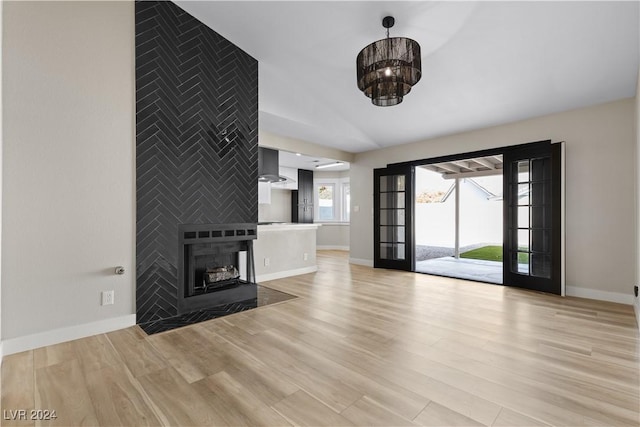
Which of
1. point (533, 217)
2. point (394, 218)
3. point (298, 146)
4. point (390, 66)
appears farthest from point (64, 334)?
point (533, 217)

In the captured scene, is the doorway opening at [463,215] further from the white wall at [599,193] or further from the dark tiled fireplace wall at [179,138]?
the dark tiled fireplace wall at [179,138]

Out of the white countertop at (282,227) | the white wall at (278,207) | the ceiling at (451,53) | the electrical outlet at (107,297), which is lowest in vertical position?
the electrical outlet at (107,297)

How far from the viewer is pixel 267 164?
5949 millimetres

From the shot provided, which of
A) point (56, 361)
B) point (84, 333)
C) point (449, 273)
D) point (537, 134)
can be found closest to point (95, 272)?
point (84, 333)

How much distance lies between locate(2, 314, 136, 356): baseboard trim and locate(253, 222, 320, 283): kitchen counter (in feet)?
7.09

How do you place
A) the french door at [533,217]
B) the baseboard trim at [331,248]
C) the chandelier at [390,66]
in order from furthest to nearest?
the baseboard trim at [331,248]
the french door at [533,217]
the chandelier at [390,66]

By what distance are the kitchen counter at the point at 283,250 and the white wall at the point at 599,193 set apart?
12.7 ft

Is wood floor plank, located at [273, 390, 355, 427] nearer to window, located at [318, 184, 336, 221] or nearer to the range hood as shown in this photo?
the range hood

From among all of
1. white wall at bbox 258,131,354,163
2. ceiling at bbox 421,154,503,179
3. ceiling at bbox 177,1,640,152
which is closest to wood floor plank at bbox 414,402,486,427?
ceiling at bbox 177,1,640,152

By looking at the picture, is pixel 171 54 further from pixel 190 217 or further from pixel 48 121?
pixel 190 217

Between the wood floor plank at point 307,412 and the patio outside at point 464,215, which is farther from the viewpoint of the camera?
the patio outside at point 464,215

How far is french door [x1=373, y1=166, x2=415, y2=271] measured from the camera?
566cm

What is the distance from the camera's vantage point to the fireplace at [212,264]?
308 cm

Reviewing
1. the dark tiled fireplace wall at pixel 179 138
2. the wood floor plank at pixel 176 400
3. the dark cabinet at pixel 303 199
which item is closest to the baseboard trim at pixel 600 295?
the dark tiled fireplace wall at pixel 179 138
